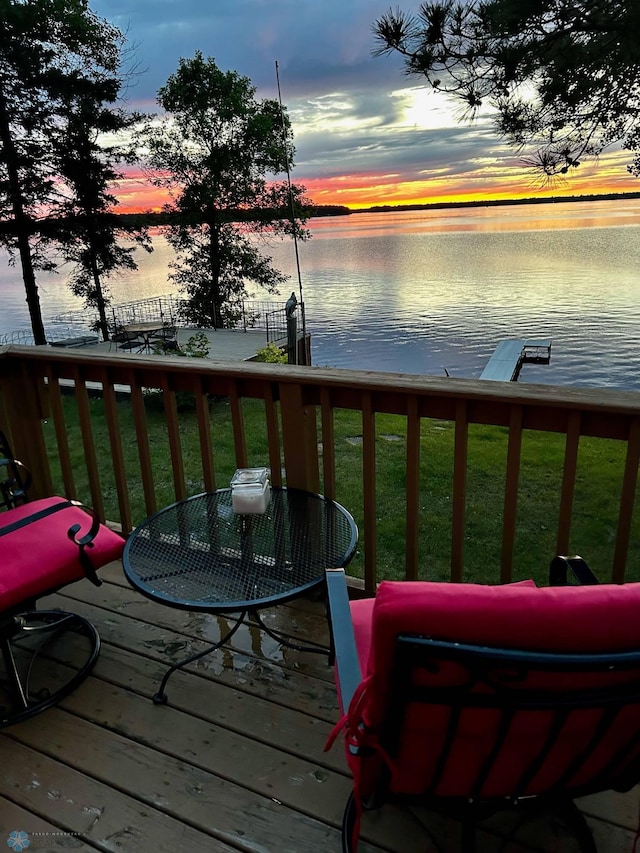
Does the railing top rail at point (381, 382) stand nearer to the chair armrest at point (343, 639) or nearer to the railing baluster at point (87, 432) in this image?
the railing baluster at point (87, 432)

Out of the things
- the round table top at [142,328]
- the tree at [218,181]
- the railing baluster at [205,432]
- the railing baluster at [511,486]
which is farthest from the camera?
the tree at [218,181]

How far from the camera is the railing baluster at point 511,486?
1855 millimetres

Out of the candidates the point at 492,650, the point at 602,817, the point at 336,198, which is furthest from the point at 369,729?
the point at 336,198

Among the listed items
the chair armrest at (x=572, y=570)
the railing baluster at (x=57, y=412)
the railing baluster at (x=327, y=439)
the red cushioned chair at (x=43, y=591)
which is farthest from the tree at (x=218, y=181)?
the chair armrest at (x=572, y=570)

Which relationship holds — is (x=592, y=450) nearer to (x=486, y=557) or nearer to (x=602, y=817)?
(x=486, y=557)

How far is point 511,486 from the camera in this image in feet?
6.41

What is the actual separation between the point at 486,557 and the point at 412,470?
2.53 meters

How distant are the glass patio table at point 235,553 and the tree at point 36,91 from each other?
12339mm

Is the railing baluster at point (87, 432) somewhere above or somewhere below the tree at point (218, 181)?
below

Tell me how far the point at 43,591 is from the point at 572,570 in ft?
4.97

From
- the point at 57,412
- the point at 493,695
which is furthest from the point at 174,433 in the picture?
the point at 493,695

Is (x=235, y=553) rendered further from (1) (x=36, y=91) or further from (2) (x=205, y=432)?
(1) (x=36, y=91)

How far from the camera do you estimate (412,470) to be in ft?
6.88

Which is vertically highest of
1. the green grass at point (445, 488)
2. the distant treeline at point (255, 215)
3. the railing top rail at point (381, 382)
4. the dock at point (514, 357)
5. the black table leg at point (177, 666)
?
the distant treeline at point (255, 215)
